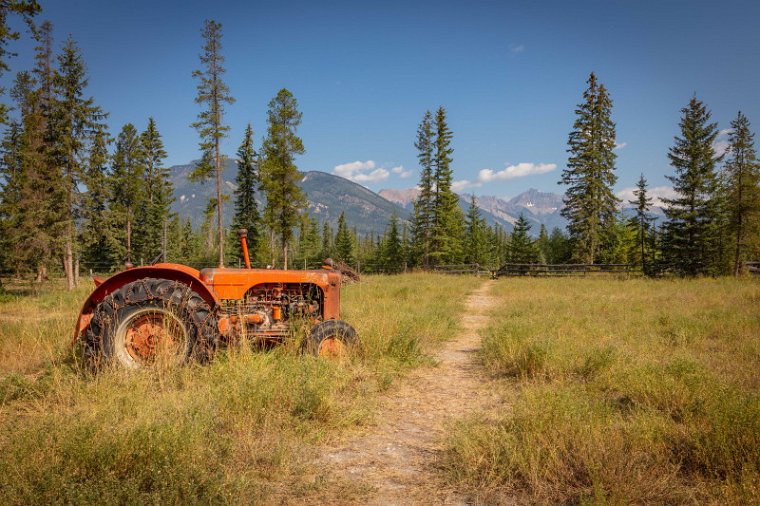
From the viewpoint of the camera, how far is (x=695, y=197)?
27.3 m

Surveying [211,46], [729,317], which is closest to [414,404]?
[729,317]

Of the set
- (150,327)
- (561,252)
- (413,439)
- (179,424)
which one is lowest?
(413,439)

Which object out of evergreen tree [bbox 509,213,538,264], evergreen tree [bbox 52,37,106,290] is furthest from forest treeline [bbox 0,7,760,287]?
evergreen tree [bbox 509,213,538,264]

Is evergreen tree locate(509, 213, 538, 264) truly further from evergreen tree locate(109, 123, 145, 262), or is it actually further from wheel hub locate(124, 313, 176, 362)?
wheel hub locate(124, 313, 176, 362)

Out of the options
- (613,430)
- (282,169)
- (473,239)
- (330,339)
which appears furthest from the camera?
(473,239)

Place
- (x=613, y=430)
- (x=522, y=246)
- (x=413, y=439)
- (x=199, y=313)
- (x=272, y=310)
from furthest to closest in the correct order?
1. (x=522, y=246)
2. (x=272, y=310)
3. (x=199, y=313)
4. (x=413, y=439)
5. (x=613, y=430)

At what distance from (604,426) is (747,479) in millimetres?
1016

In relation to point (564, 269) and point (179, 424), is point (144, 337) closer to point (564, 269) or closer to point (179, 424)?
point (179, 424)

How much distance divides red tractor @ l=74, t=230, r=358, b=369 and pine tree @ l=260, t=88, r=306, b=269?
914 inches

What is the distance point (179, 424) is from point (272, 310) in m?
2.90

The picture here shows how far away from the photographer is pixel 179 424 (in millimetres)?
3342

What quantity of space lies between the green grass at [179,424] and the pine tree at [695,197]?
29424 mm

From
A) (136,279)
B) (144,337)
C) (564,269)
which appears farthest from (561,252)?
(144,337)

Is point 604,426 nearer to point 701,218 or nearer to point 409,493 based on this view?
point 409,493
